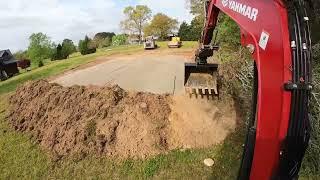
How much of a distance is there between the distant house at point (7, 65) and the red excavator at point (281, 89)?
24.8 metres

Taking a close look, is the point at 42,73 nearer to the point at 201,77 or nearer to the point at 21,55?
the point at 201,77

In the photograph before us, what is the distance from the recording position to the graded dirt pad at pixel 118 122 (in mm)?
8836

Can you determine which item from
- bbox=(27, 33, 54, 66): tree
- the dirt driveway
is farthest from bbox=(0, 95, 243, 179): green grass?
bbox=(27, 33, 54, 66): tree

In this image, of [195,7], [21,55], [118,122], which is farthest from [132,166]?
[21,55]

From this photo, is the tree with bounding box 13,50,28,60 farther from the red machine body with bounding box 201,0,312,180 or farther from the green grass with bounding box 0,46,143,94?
the red machine body with bounding box 201,0,312,180

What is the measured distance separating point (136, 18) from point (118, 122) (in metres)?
47.8

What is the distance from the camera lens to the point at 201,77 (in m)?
9.54

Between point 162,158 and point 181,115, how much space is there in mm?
1368

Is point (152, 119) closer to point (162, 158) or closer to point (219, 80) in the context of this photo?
point (162, 158)

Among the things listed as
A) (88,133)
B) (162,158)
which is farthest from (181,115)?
(88,133)

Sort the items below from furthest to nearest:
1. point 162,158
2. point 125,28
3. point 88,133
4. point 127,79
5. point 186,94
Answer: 1. point 125,28
2. point 127,79
3. point 186,94
4. point 88,133
5. point 162,158

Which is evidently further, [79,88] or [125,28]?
[125,28]

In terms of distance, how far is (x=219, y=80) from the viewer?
34.0 feet

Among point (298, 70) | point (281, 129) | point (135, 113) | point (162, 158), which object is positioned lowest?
point (162, 158)
